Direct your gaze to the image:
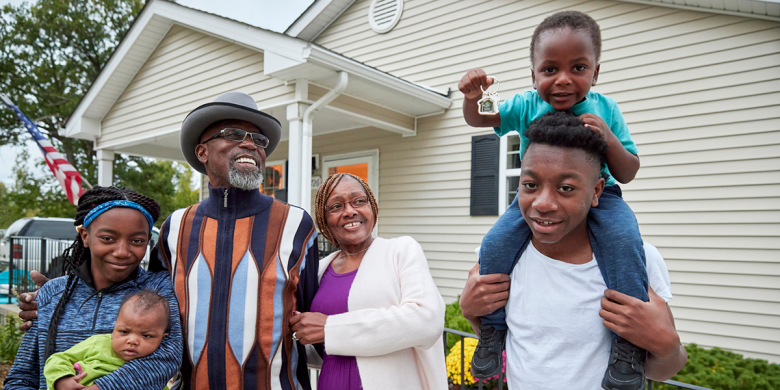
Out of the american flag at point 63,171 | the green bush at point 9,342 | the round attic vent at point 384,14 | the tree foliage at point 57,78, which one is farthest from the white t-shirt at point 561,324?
the tree foliage at point 57,78

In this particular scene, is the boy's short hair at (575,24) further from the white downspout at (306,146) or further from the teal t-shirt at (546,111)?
the white downspout at (306,146)

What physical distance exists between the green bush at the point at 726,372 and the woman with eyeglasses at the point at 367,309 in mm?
2696

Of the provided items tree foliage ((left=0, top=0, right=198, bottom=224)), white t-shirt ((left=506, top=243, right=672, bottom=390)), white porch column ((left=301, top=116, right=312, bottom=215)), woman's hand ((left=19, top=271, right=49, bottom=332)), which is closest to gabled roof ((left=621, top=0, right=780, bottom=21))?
white porch column ((left=301, top=116, right=312, bottom=215))

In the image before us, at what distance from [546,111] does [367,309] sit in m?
1.00

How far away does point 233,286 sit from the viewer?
1.90 m

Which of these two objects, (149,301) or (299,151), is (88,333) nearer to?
(149,301)

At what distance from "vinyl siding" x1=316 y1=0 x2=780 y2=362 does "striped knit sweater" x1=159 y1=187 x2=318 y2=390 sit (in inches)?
196

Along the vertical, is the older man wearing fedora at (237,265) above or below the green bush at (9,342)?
above

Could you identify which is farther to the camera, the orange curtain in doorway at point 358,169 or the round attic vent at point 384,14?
the orange curtain in doorway at point 358,169

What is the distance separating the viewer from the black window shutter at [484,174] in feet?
21.9

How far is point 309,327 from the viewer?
187cm

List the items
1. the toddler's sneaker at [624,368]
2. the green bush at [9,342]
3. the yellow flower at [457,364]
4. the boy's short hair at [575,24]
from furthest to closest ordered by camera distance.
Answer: the green bush at [9,342]
the yellow flower at [457,364]
the boy's short hair at [575,24]
the toddler's sneaker at [624,368]

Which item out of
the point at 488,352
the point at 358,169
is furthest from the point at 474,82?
the point at 358,169

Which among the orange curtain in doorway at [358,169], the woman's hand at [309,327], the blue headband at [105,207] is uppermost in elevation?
the orange curtain in doorway at [358,169]
